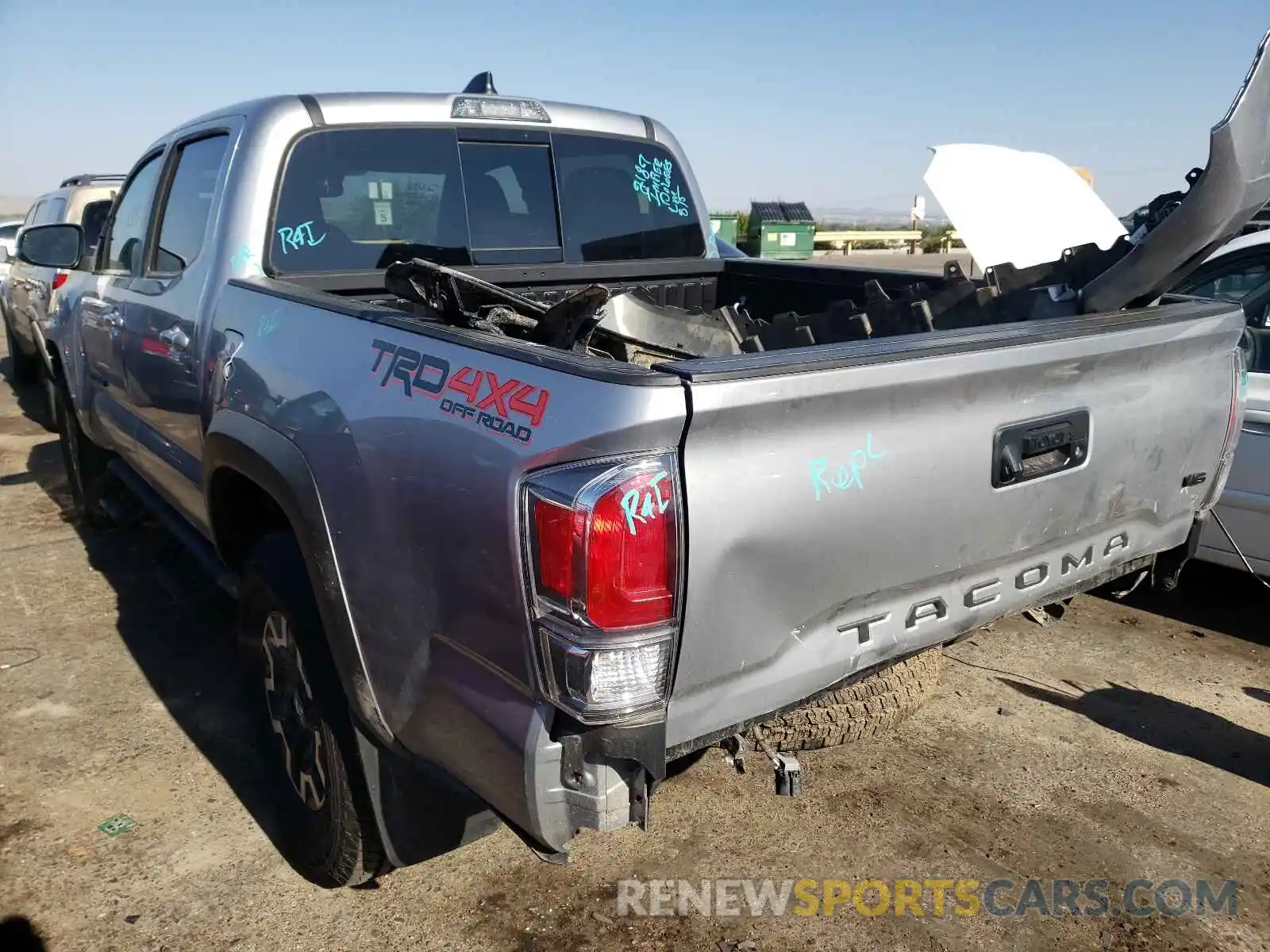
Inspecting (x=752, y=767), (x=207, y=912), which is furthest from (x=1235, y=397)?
(x=207, y=912)

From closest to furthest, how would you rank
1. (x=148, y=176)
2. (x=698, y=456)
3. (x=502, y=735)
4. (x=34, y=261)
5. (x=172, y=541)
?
(x=698, y=456) < (x=502, y=735) < (x=148, y=176) < (x=34, y=261) < (x=172, y=541)

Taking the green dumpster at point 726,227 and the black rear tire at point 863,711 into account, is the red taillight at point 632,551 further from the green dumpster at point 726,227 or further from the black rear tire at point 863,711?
the green dumpster at point 726,227

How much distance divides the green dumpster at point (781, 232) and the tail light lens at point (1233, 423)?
22055 millimetres

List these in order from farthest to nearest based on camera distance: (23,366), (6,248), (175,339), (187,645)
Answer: (6,248)
(23,366)
(187,645)
(175,339)

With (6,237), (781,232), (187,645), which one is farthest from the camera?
(781,232)

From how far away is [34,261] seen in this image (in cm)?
494

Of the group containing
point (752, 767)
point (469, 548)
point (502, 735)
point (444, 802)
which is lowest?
point (752, 767)

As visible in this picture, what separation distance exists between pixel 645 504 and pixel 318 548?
3.28 feet

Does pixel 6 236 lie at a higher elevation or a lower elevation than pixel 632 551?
higher

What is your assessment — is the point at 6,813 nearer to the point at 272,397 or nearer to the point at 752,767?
the point at 272,397

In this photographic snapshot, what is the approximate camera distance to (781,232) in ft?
85.4

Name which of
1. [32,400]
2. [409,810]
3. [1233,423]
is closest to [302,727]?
[409,810]

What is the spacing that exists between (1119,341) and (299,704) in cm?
230

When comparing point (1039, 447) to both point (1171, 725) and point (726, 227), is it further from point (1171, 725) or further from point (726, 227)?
point (726, 227)
